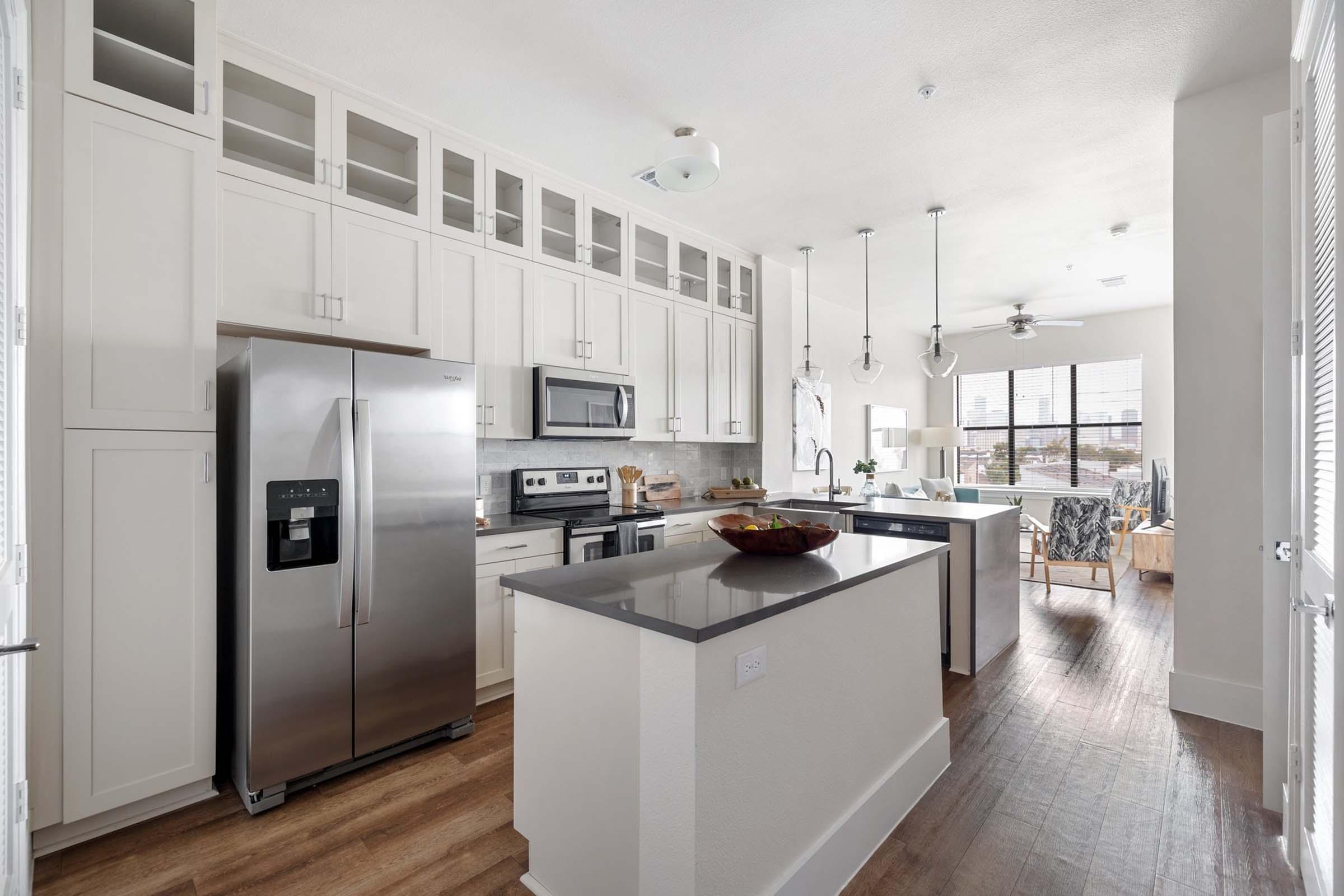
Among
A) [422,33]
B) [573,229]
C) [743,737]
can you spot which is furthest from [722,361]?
[743,737]

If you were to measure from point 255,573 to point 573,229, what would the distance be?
255 cm

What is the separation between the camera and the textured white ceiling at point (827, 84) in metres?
2.34

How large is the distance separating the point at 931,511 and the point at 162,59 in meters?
4.13

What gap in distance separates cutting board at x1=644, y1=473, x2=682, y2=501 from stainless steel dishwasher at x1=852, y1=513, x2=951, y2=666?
1399 millimetres

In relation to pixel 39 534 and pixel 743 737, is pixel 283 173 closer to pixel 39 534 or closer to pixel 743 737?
pixel 39 534

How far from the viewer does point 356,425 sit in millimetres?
2393

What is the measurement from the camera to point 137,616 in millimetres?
2096

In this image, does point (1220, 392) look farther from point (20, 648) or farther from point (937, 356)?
point (20, 648)

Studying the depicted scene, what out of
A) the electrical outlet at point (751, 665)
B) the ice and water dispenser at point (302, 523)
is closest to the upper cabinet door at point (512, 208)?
the ice and water dispenser at point (302, 523)

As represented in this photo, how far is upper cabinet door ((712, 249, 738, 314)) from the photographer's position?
4836 mm

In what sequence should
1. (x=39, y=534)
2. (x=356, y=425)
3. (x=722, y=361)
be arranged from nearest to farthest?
(x=39, y=534) → (x=356, y=425) → (x=722, y=361)

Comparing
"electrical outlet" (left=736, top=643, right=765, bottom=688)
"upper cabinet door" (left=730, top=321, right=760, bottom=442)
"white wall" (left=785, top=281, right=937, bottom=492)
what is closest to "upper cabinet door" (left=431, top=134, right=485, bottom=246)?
"upper cabinet door" (left=730, top=321, right=760, bottom=442)

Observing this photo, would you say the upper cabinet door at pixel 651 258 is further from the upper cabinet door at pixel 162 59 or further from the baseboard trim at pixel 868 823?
the baseboard trim at pixel 868 823

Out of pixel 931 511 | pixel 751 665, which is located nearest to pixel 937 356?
pixel 931 511
